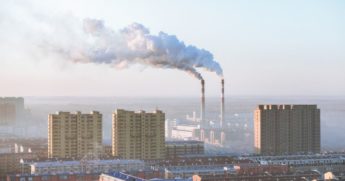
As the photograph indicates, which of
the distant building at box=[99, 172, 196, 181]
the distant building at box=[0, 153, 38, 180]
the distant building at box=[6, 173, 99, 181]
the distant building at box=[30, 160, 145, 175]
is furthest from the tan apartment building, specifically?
the distant building at box=[99, 172, 196, 181]

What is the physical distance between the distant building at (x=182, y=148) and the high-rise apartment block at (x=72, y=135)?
4349mm

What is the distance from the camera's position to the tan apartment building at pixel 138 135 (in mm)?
36188

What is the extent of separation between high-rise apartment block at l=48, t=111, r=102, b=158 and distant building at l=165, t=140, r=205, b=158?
171 inches

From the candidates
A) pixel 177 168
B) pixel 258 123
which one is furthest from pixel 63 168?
pixel 258 123

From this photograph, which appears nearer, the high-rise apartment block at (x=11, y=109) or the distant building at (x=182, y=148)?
the distant building at (x=182, y=148)

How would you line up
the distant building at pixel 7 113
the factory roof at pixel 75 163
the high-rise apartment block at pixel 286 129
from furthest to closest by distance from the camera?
the distant building at pixel 7 113 → the high-rise apartment block at pixel 286 129 → the factory roof at pixel 75 163

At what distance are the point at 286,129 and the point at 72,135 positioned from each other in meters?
12.6

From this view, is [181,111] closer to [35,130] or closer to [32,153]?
[35,130]

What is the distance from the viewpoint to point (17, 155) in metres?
37.2

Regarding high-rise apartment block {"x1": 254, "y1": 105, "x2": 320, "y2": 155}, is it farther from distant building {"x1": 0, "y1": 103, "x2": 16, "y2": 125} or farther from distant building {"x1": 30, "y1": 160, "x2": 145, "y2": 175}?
distant building {"x1": 0, "y1": 103, "x2": 16, "y2": 125}

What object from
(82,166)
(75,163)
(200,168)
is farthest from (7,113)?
(200,168)

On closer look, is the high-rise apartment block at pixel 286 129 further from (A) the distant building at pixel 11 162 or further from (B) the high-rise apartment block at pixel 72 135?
(A) the distant building at pixel 11 162

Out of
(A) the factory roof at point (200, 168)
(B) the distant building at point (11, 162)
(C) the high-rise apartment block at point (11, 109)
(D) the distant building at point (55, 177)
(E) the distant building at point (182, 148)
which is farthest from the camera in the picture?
(C) the high-rise apartment block at point (11, 109)

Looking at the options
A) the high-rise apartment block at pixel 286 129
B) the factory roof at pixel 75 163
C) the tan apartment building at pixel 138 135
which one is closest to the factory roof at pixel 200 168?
the factory roof at pixel 75 163
